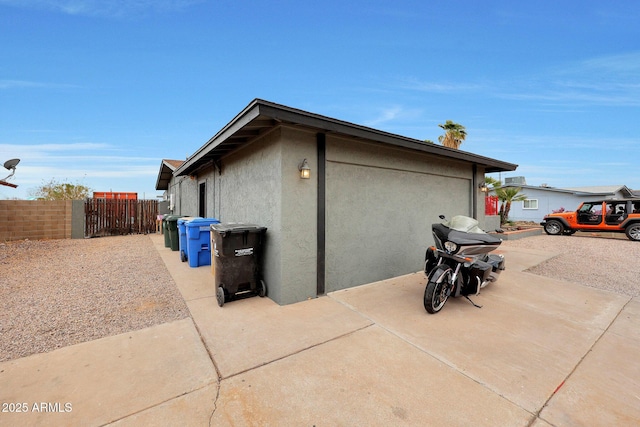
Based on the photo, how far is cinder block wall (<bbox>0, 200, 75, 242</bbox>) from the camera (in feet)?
28.9

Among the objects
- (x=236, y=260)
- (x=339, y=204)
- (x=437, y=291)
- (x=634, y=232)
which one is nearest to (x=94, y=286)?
(x=236, y=260)

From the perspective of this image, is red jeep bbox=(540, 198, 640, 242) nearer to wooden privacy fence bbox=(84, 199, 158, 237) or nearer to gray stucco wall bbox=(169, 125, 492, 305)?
gray stucco wall bbox=(169, 125, 492, 305)

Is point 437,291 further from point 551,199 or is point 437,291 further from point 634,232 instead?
point 551,199

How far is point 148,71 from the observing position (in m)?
9.55

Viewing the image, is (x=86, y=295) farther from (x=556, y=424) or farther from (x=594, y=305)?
(x=594, y=305)

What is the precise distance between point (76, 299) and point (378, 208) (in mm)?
5060

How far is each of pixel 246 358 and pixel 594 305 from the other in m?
4.98

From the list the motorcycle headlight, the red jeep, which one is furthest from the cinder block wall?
the red jeep

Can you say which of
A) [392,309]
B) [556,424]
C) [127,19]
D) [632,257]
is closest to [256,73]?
[127,19]

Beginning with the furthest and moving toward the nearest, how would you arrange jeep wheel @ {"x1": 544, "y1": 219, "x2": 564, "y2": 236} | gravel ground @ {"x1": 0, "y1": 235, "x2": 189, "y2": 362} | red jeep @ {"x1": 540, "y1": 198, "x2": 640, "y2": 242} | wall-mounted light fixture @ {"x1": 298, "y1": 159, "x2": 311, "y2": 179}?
jeep wheel @ {"x1": 544, "y1": 219, "x2": 564, "y2": 236} → red jeep @ {"x1": 540, "y1": 198, "x2": 640, "y2": 242} → wall-mounted light fixture @ {"x1": 298, "y1": 159, "x2": 311, "y2": 179} → gravel ground @ {"x1": 0, "y1": 235, "x2": 189, "y2": 362}

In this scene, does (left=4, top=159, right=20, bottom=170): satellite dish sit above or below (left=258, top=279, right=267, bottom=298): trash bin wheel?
above

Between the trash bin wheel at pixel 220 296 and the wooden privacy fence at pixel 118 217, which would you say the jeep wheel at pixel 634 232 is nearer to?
the trash bin wheel at pixel 220 296

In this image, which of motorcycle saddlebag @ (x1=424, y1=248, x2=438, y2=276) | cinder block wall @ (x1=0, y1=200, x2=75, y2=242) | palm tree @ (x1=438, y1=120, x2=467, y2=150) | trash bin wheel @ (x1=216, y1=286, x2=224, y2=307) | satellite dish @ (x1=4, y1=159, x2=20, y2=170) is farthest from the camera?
palm tree @ (x1=438, y1=120, x2=467, y2=150)

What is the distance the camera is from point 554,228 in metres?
12.2
